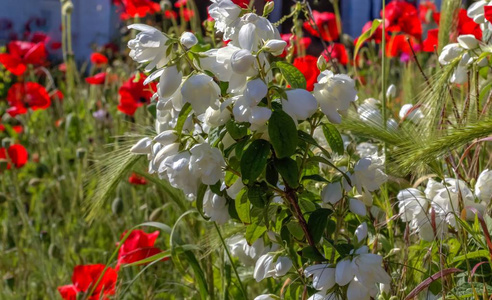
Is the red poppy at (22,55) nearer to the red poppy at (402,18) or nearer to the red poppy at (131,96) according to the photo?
the red poppy at (131,96)

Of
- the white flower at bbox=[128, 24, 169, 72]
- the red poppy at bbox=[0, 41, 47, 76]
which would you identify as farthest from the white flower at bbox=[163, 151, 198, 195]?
the red poppy at bbox=[0, 41, 47, 76]

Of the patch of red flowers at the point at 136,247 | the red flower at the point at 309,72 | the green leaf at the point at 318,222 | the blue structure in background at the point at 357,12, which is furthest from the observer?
the blue structure in background at the point at 357,12

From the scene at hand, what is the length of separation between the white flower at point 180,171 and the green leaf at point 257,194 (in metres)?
0.07

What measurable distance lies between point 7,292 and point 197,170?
1061mm

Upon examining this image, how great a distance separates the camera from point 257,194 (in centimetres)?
96

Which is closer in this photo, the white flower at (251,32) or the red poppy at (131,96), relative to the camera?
the white flower at (251,32)

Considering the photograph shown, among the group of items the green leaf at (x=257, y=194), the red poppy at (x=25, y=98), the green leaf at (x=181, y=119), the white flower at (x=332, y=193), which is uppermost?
the green leaf at (x=181, y=119)

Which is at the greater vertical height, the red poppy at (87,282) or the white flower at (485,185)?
the white flower at (485,185)

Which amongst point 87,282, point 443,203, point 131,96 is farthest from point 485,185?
point 131,96

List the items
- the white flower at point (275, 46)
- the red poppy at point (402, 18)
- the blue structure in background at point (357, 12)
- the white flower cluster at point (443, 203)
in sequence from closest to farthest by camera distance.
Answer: the white flower at point (275, 46), the white flower cluster at point (443, 203), the red poppy at point (402, 18), the blue structure in background at point (357, 12)

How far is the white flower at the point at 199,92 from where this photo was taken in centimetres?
89

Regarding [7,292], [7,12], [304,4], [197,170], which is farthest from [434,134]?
[7,12]

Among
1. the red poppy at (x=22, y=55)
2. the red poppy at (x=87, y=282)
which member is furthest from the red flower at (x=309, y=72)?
the red poppy at (x=22, y=55)

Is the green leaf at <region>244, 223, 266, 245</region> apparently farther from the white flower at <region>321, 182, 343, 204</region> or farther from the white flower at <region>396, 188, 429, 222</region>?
the white flower at <region>396, 188, 429, 222</region>
